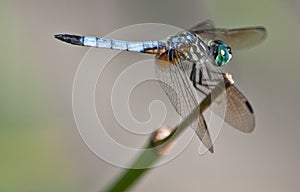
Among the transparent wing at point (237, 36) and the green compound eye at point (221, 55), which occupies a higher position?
the transparent wing at point (237, 36)

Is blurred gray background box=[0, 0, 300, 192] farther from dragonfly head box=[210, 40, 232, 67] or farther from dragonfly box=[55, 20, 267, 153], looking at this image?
dragonfly head box=[210, 40, 232, 67]

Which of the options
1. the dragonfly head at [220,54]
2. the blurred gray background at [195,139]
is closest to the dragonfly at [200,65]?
the dragonfly head at [220,54]

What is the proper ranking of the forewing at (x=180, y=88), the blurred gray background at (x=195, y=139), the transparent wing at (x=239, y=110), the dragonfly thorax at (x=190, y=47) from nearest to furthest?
1. the forewing at (x=180, y=88)
2. the transparent wing at (x=239, y=110)
3. the dragonfly thorax at (x=190, y=47)
4. the blurred gray background at (x=195, y=139)

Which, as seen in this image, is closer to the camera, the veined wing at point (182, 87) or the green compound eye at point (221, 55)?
the veined wing at point (182, 87)

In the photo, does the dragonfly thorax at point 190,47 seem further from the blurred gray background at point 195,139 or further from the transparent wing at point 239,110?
the blurred gray background at point 195,139

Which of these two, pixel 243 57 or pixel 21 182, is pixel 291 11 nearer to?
pixel 243 57

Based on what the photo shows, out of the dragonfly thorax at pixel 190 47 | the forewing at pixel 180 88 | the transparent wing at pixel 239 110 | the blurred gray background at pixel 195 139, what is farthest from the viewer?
the blurred gray background at pixel 195 139
